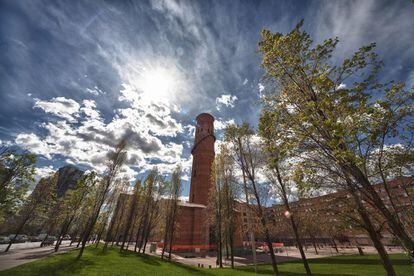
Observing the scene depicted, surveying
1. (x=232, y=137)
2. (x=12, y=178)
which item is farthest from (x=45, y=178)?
(x=232, y=137)

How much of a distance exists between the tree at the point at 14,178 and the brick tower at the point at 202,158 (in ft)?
108

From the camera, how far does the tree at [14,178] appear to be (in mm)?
17748

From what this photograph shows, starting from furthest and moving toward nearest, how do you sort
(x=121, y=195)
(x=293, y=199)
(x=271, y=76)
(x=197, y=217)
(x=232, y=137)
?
(x=197, y=217), (x=121, y=195), (x=293, y=199), (x=232, y=137), (x=271, y=76)

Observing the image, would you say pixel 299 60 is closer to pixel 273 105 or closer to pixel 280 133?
pixel 273 105

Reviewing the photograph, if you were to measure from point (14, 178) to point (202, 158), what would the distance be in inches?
1415

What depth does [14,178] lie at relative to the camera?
19047mm

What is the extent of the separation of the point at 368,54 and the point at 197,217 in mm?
41393

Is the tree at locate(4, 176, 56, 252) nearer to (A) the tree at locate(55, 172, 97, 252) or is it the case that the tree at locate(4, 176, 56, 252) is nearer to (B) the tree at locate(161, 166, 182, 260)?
(A) the tree at locate(55, 172, 97, 252)

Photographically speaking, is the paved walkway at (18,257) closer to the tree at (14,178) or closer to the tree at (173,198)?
the tree at (14,178)

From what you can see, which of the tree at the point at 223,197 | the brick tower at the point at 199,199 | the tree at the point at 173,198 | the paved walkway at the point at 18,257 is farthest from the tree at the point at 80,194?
the tree at the point at 223,197

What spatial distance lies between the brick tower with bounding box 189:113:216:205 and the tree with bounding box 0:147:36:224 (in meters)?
32.9

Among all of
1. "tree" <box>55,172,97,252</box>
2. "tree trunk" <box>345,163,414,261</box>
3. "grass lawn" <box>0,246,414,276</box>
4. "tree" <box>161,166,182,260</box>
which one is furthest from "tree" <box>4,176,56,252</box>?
"tree trunk" <box>345,163,414,261</box>

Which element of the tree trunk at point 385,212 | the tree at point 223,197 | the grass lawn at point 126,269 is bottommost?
the grass lawn at point 126,269

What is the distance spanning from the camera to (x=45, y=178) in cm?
3181
